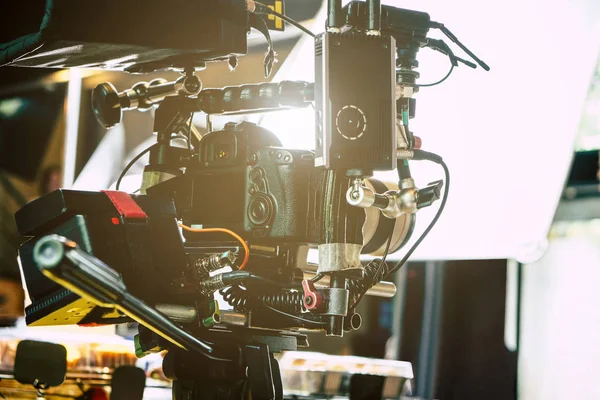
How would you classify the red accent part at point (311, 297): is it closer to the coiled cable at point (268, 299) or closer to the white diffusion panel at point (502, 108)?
the coiled cable at point (268, 299)

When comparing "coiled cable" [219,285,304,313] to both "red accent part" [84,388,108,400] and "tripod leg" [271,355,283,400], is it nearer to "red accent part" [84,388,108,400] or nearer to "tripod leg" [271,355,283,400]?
"tripod leg" [271,355,283,400]

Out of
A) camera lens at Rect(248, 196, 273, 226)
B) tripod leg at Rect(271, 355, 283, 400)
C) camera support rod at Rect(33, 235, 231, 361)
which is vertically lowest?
tripod leg at Rect(271, 355, 283, 400)

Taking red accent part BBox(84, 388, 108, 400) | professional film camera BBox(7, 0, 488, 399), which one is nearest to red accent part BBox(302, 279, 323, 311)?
professional film camera BBox(7, 0, 488, 399)

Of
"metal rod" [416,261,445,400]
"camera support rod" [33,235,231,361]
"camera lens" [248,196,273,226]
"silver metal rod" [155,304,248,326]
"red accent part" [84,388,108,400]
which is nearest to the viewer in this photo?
"camera support rod" [33,235,231,361]

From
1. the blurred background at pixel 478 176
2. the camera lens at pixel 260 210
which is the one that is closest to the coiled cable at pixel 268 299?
the camera lens at pixel 260 210

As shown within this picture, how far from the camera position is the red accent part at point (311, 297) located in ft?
2.90

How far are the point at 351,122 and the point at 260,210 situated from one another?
7.8 inches

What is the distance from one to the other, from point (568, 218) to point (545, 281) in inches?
8.6

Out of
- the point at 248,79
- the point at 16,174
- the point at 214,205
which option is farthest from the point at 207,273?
the point at 16,174

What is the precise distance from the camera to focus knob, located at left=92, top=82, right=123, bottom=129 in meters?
1.13

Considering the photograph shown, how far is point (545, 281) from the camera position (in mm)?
2186

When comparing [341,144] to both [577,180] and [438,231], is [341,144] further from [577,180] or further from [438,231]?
[577,180]

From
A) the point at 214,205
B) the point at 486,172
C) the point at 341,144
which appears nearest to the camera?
the point at 341,144

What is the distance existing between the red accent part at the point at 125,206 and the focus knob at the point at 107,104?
11.7 inches
